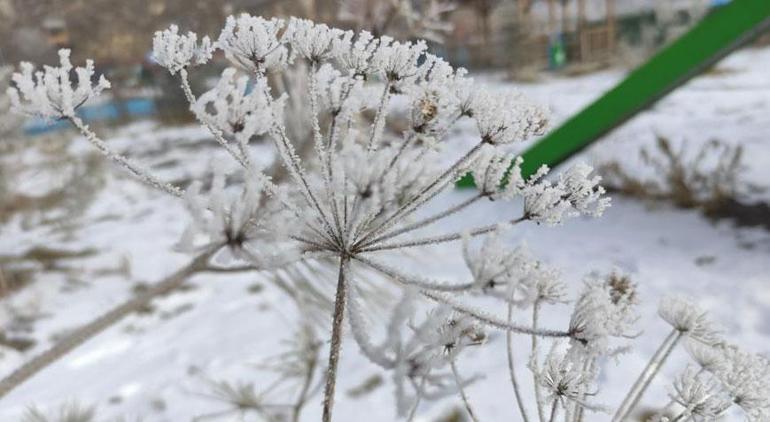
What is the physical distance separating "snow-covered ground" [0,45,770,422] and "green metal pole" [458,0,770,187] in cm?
47

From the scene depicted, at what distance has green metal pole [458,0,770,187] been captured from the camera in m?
2.69

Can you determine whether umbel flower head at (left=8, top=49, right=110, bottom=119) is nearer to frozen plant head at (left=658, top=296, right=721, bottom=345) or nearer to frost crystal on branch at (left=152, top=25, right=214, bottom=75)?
frost crystal on branch at (left=152, top=25, right=214, bottom=75)

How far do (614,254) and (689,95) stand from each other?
415 centimetres

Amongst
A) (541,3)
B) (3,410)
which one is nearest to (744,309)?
(3,410)

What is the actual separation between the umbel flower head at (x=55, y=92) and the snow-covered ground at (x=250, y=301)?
38.7 inches

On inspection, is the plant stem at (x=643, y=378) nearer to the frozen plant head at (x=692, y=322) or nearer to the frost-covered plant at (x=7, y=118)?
the frozen plant head at (x=692, y=322)

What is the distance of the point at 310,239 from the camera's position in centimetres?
56

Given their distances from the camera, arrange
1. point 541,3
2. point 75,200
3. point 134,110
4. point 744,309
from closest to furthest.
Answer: point 744,309 → point 75,200 → point 134,110 → point 541,3

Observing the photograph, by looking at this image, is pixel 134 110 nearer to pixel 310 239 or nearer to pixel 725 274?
pixel 725 274

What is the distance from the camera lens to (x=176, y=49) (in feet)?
1.78

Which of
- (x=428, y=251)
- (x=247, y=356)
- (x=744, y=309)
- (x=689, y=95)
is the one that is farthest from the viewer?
(x=689, y=95)

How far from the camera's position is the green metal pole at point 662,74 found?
2.69 meters

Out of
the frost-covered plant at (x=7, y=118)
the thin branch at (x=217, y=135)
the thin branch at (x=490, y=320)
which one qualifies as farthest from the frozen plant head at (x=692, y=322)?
the frost-covered plant at (x=7, y=118)

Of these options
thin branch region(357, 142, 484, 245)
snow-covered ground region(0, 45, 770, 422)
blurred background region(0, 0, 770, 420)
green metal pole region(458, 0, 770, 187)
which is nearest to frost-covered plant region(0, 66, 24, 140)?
blurred background region(0, 0, 770, 420)
